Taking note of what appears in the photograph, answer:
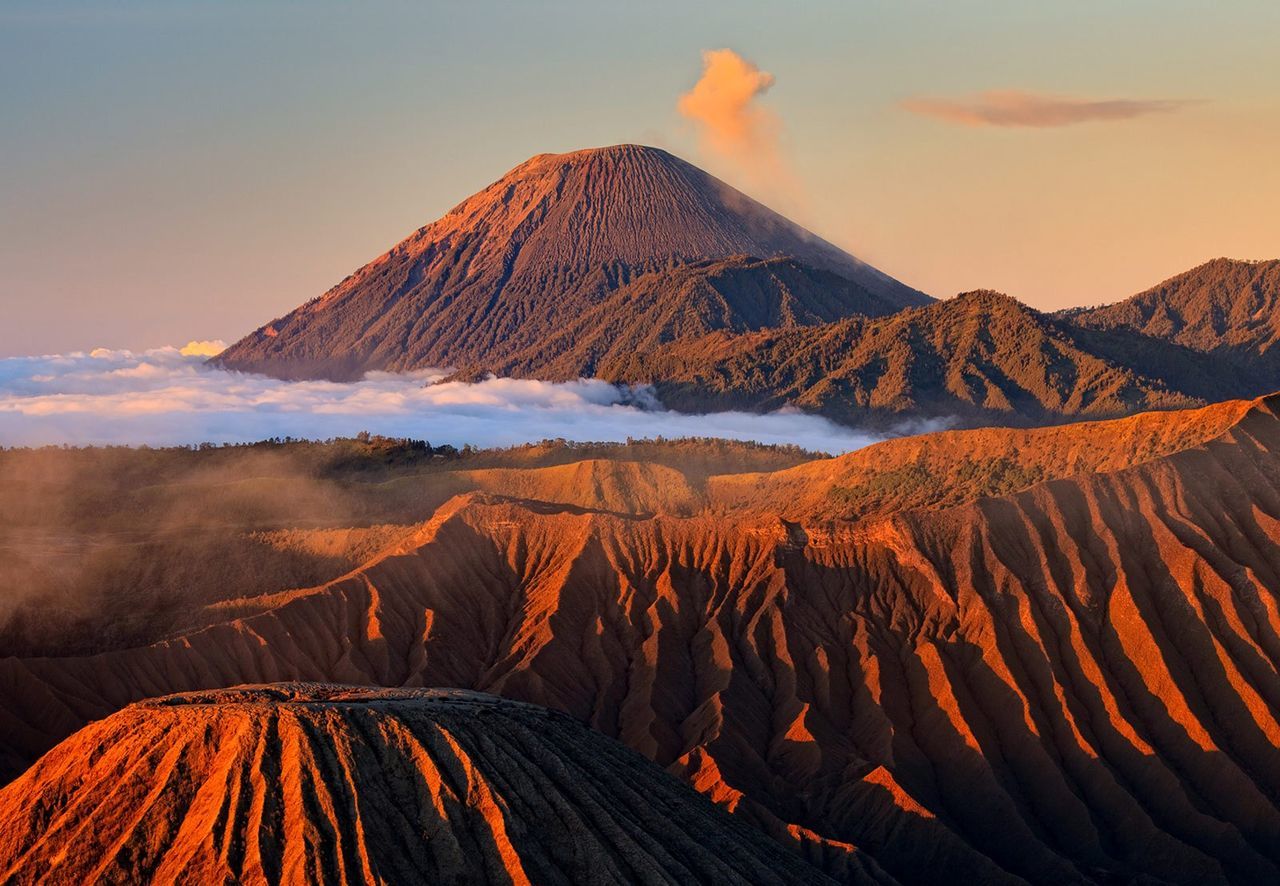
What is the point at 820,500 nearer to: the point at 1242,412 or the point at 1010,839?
the point at 1242,412

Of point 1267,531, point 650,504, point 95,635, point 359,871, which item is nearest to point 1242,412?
point 1267,531

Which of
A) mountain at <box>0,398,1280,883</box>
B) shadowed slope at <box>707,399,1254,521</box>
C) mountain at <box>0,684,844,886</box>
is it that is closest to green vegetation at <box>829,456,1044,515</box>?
shadowed slope at <box>707,399,1254,521</box>

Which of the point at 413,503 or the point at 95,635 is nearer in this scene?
the point at 95,635

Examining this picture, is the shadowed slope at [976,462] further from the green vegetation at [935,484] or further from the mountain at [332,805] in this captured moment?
the mountain at [332,805]

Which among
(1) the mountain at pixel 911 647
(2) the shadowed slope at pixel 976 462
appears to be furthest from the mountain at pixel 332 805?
(2) the shadowed slope at pixel 976 462

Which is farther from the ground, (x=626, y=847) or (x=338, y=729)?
(x=338, y=729)
